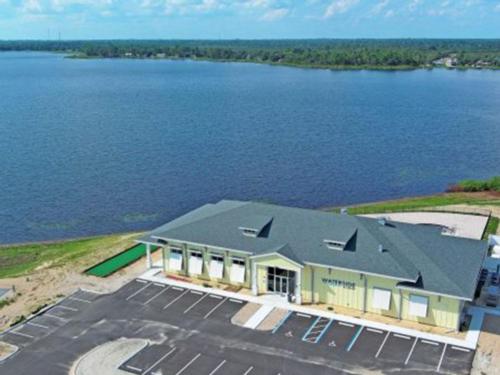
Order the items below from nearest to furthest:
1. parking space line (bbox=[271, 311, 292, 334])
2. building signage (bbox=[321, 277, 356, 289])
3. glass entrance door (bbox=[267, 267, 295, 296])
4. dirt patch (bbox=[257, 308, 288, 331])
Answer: parking space line (bbox=[271, 311, 292, 334])
dirt patch (bbox=[257, 308, 288, 331])
building signage (bbox=[321, 277, 356, 289])
glass entrance door (bbox=[267, 267, 295, 296])

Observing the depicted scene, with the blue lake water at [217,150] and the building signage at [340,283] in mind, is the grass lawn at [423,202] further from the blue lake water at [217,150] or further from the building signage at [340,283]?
the building signage at [340,283]

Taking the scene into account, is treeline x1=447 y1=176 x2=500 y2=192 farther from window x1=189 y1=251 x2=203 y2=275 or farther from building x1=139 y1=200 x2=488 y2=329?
window x1=189 y1=251 x2=203 y2=275

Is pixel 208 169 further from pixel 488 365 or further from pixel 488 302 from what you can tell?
pixel 488 365

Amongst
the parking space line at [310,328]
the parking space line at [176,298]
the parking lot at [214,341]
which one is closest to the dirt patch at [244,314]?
the parking lot at [214,341]

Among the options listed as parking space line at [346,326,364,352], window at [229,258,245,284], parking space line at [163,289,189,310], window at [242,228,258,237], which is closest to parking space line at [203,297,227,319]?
window at [229,258,245,284]

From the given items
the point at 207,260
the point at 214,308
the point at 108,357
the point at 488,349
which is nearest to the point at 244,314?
the point at 214,308

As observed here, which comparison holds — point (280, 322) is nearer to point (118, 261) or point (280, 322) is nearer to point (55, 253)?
point (118, 261)

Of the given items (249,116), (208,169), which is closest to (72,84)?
(249,116)
